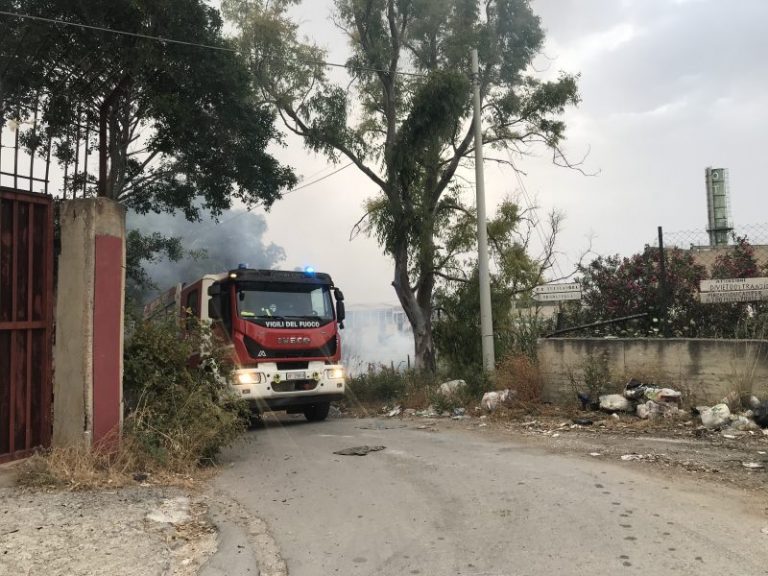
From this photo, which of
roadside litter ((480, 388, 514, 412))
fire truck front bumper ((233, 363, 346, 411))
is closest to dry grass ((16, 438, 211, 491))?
fire truck front bumper ((233, 363, 346, 411))

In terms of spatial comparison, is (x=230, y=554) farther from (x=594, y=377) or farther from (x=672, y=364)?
(x=672, y=364)

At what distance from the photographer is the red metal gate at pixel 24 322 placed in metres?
6.04

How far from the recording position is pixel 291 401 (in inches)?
409

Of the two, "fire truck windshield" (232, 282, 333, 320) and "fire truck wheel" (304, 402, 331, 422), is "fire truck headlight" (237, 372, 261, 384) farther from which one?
"fire truck wheel" (304, 402, 331, 422)

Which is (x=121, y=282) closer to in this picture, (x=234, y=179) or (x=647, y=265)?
(x=647, y=265)

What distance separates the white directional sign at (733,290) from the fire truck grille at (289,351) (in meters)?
6.04

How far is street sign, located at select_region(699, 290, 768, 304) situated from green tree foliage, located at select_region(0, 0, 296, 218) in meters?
10.6

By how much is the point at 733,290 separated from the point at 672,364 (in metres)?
1.43

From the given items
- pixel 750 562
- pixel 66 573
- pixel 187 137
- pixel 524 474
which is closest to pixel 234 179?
pixel 187 137

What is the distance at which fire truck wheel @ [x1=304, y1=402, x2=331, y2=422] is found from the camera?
11.4 meters

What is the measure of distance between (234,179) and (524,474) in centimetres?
1249

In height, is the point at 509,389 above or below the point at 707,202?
below

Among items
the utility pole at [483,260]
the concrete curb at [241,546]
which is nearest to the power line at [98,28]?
the utility pole at [483,260]

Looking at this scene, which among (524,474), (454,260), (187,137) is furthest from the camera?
(454,260)
